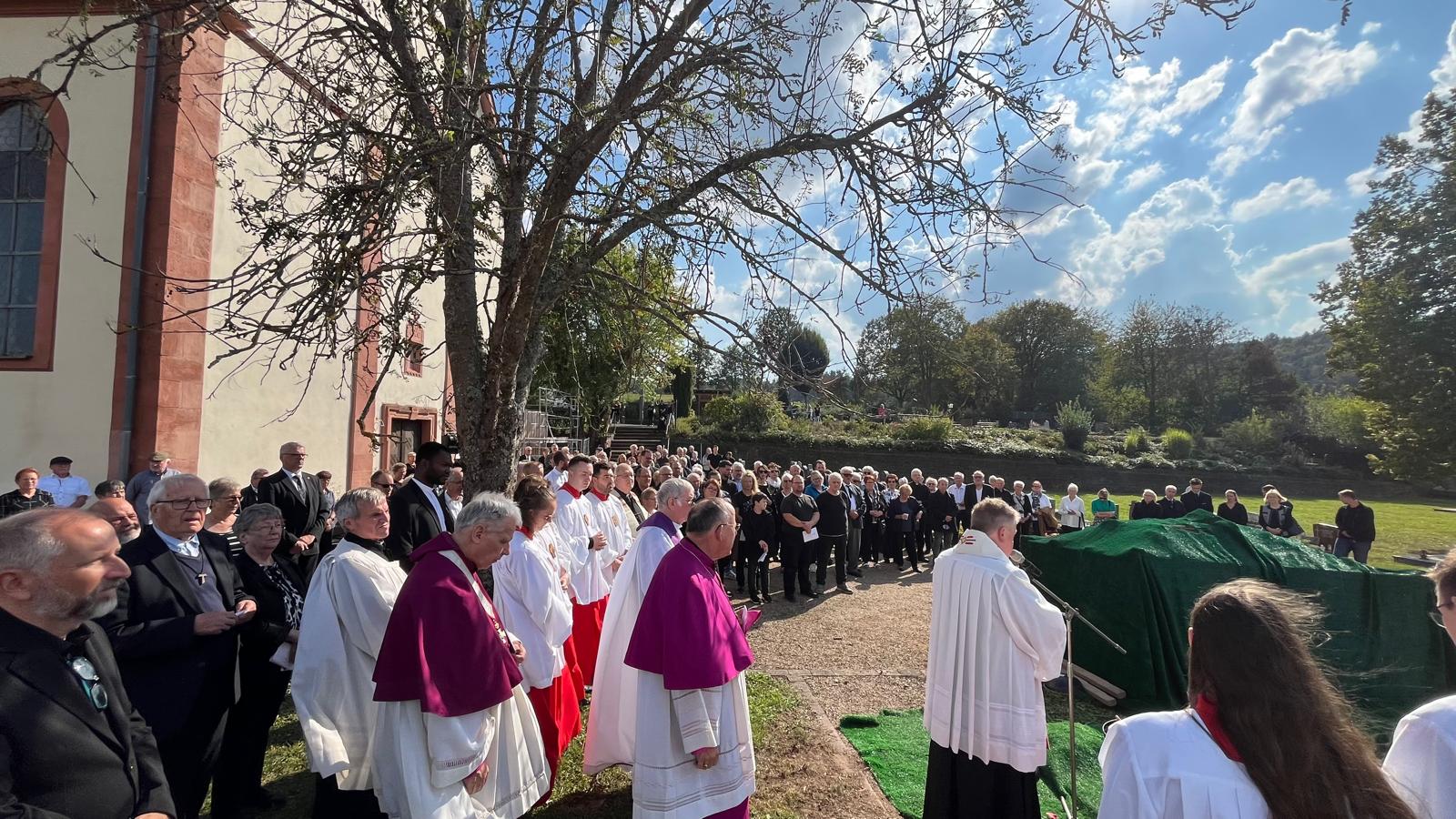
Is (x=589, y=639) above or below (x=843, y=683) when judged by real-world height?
above

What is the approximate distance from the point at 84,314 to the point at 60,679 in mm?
10679

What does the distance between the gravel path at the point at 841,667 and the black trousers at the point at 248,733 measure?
3098 mm

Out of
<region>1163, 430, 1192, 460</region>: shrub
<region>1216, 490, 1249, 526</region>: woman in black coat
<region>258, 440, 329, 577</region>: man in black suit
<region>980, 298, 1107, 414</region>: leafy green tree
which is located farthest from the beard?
<region>980, 298, 1107, 414</region>: leafy green tree

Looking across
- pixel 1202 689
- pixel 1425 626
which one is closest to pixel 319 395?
pixel 1202 689

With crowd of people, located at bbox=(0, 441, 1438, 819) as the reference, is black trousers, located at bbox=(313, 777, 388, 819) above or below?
below

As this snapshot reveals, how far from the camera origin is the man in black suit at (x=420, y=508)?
5.34 meters

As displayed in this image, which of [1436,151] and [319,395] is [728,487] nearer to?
[319,395]

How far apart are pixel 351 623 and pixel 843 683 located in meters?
4.90

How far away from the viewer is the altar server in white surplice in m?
1.73

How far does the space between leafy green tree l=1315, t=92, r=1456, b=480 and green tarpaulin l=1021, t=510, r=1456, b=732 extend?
73.2ft

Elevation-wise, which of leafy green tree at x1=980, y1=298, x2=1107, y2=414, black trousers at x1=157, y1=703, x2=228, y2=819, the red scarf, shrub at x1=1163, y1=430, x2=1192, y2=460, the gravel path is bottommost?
A: the gravel path

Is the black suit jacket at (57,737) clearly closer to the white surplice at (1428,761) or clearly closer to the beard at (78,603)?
the beard at (78,603)

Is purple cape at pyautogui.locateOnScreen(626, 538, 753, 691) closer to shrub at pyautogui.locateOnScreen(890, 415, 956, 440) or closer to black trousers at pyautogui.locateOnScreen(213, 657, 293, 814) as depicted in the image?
black trousers at pyautogui.locateOnScreen(213, 657, 293, 814)

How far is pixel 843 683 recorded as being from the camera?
6.79 m
